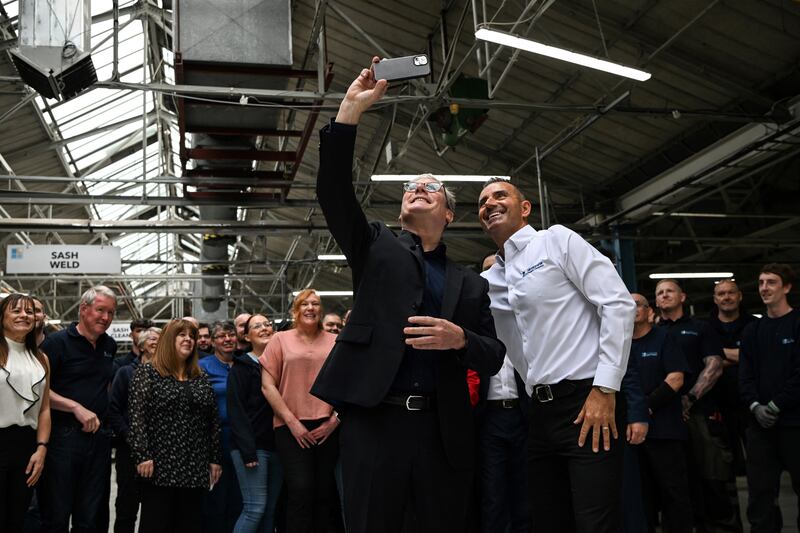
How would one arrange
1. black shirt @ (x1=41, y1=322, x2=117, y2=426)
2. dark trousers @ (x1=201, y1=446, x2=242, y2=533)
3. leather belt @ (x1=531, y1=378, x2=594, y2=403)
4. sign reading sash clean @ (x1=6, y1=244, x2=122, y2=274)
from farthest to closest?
sign reading sash clean @ (x1=6, y1=244, x2=122, y2=274) < dark trousers @ (x1=201, y1=446, x2=242, y2=533) < black shirt @ (x1=41, y1=322, x2=117, y2=426) < leather belt @ (x1=531, y1=378, x2=594, y2=403)

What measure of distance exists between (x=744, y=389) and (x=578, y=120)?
6.98 m

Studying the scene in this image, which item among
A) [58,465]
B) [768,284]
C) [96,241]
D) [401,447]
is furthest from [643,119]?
[96,241]

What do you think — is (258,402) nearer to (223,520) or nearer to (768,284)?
(223,520)

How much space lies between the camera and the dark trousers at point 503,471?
3940mm

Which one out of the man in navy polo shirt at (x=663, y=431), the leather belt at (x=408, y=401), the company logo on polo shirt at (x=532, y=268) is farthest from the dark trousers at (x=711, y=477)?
the leather belt at (x=408, y=401)

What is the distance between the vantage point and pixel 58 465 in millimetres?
4539

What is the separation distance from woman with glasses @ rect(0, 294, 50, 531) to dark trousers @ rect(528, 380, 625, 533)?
9.44ft

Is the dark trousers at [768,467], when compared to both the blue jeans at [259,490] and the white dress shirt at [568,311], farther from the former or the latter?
the blue jeans at [259,490]

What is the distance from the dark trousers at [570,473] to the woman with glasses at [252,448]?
8.62 ft

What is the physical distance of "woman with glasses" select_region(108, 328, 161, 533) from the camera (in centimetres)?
495

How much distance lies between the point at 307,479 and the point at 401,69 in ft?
9.82

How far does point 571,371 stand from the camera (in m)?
2.50

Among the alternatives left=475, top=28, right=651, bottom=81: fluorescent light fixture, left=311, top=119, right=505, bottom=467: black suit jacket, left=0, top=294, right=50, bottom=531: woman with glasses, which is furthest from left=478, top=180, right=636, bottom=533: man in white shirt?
left=475, top=28, right=651, bottom=81: fluorescent light fixture

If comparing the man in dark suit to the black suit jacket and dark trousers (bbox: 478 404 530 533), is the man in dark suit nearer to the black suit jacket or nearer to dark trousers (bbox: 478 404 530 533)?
the black suit jacket
